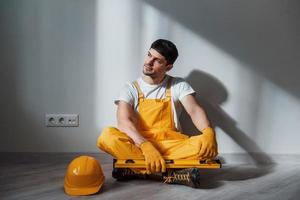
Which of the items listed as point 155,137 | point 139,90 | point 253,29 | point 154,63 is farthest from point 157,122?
point 253,29

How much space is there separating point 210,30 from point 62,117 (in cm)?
98

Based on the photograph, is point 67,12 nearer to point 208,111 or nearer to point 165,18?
point 165,18

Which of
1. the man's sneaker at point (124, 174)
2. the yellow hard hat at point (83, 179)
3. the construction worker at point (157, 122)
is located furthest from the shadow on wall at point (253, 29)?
the yellow hard hat at point (83, 179)

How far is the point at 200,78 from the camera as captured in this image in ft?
6.73

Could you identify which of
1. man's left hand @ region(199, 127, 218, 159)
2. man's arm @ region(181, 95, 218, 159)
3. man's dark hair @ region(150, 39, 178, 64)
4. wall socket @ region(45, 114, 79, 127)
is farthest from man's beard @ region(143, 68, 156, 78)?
wall socket @ region(45, 114, 79, 127)

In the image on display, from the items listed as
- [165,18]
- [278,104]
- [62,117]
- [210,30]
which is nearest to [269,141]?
[278,104]

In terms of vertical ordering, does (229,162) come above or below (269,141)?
below

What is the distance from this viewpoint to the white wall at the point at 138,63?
2023 millimetres

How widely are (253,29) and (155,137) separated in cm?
84

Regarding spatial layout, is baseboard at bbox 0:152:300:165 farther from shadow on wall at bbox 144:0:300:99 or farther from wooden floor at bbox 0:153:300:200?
shadow on wall at bbox 144:0:300:99

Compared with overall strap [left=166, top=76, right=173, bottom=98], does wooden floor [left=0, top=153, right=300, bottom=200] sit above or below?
below

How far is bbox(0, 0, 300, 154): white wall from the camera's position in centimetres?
202

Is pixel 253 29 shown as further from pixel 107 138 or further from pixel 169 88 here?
pixel 107 138

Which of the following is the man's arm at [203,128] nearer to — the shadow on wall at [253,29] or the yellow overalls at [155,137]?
the yellow overalls at [155,137]
